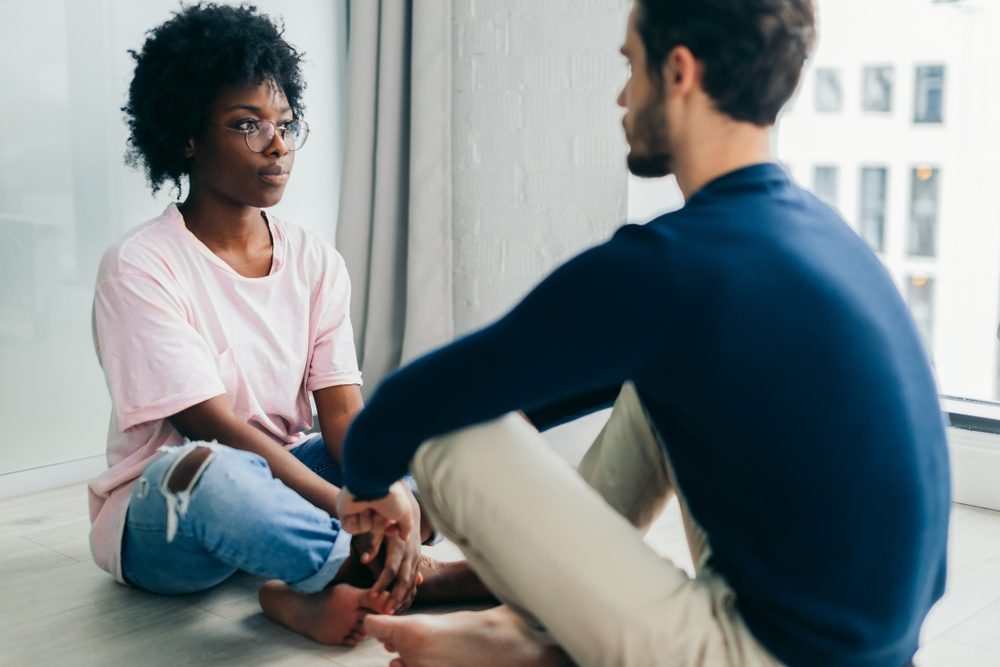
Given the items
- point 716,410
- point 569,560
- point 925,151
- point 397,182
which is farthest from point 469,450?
point 925,151

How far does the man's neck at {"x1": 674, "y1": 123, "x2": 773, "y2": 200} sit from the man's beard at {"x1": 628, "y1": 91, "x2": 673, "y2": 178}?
0.02 metres

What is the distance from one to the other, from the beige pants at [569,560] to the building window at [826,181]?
176 centimetres

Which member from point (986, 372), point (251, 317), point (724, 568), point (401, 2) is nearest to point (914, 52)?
point (986, 372)

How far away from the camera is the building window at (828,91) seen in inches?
101

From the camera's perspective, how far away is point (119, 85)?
221cm

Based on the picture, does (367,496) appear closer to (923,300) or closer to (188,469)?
(188,469)

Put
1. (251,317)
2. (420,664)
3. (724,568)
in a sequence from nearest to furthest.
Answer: (724,568), (420,664), (251,317)

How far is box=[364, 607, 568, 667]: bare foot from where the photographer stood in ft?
3.94

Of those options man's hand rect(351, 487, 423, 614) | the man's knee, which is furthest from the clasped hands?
the man's knee

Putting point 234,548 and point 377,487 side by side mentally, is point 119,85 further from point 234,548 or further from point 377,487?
point 377,487

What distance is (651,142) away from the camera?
102 centimetres

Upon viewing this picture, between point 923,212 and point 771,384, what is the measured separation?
1793mm

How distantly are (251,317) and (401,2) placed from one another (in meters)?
1.16

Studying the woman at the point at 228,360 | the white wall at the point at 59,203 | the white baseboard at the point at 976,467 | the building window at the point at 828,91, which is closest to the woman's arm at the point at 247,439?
the woman at the point at 228,360
